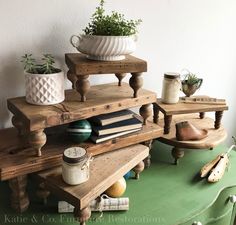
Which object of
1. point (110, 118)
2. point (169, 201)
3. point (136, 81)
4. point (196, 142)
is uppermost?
point (136, 81)

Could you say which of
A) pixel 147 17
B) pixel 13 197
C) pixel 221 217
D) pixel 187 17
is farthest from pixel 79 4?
pixel 221 217

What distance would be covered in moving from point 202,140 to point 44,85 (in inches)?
22.6

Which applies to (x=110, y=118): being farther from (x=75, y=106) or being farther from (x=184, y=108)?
(x=184, y=108)

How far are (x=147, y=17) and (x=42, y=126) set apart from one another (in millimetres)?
637

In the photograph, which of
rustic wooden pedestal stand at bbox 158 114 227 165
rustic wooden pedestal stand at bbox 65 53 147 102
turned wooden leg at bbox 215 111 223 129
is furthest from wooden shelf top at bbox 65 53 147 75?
turned wooden leg at bbox 215 111 223 129

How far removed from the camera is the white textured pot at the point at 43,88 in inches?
32.1

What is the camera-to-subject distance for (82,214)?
738mm

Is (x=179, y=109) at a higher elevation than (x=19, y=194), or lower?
higher

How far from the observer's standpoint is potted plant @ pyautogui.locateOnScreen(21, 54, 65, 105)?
2.68 ft

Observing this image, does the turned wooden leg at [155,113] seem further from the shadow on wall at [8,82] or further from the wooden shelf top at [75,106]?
the shadow on wall at [8,82]

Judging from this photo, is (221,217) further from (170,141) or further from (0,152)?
(0,152)

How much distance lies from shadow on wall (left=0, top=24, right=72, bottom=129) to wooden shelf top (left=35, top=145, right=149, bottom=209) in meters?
0.28

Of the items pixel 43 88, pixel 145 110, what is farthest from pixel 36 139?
pixel 145 110

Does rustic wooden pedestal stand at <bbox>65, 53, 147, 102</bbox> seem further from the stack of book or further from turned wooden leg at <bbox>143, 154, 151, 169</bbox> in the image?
turned wooden leg at <bbox>143, 154, 151, 169</bbox>
